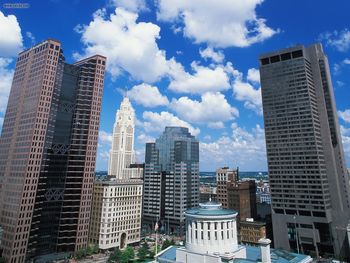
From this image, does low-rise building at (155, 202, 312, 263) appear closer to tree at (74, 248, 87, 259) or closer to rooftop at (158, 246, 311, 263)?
rooftop at (158, 246, 311, 263)

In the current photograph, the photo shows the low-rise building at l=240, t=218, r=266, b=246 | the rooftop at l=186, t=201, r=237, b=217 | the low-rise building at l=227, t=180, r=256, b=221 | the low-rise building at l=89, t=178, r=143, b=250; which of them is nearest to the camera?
the rooftop at l=186, t=201, r=237, b=217

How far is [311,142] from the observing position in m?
147

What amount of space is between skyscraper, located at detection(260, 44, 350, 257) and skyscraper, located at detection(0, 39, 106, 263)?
101095 millimetres

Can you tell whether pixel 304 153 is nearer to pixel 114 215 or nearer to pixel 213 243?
pixel 213 243

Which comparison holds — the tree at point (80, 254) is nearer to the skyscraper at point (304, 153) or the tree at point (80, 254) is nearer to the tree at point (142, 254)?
the tree at point (142, 254)

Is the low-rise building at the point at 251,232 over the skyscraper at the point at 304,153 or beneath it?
beneath

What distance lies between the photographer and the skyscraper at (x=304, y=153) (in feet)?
450

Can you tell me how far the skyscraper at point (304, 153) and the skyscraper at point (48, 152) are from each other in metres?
101

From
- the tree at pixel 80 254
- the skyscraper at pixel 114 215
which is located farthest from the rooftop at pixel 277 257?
the skyscraper at pixel 114 215

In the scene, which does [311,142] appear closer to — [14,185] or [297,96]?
[297,96]

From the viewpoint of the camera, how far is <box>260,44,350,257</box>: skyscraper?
137125 mm

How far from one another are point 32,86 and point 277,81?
438 feet

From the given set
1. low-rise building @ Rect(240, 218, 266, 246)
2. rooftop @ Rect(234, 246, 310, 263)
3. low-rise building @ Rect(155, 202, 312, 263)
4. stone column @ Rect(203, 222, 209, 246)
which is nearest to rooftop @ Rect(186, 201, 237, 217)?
low-rise building @ Rect(155, 202, 312, 263)

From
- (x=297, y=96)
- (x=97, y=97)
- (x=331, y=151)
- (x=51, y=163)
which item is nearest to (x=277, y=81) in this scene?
(x=297, y=96)
